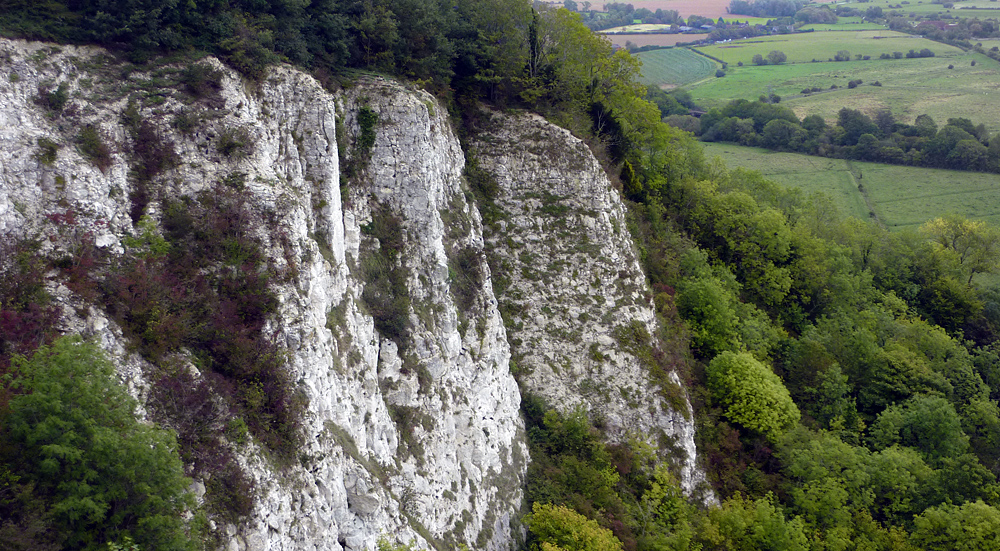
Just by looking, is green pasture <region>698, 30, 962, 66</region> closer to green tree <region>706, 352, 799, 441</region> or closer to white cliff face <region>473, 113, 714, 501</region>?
green tree <region>706, 352, 799, 441</region>

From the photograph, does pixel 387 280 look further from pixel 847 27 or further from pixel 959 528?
pixel 847 27

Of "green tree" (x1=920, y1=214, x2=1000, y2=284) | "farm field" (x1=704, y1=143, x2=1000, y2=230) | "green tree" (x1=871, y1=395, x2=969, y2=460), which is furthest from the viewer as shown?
"farm field" (x1=704, y1=143, x2=1000, y2=230)

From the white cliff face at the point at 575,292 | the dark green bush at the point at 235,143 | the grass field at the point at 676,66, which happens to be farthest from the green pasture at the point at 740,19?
the dark green bush at the point at 235,143

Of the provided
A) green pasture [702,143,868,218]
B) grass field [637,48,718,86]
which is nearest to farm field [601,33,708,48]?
grass field [637,48,718,86]

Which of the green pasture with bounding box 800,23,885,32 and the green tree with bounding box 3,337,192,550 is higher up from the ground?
the green tree with bounding box 3,337,192,550

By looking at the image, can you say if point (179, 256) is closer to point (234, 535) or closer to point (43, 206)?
point (43, 206)

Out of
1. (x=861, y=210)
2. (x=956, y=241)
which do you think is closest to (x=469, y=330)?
(x=956, y=241)
